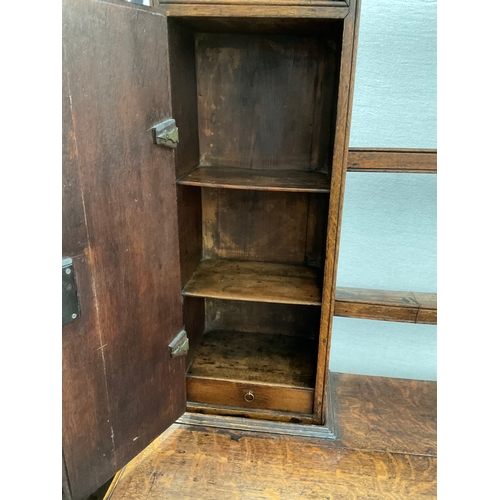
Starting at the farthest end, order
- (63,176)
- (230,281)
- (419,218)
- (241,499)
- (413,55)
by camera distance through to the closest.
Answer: (419,218) < (230,281) < (413,55) < (241,499) < (63,176)

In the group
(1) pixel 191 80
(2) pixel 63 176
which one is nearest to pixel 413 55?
(1) pixel 191 80

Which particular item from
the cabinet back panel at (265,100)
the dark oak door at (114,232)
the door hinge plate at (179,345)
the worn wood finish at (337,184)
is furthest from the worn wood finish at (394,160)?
the door hinge plate at (179,345)

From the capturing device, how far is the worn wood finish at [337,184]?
1121mm

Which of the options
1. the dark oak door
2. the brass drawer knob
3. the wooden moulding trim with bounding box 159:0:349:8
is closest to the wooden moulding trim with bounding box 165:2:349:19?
the wooden moulding trim with bounding box 159:0:349:8

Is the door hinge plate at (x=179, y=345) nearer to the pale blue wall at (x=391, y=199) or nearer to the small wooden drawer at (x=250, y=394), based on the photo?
the small wooden drawer at (x=250, y=394)

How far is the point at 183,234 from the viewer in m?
1.50

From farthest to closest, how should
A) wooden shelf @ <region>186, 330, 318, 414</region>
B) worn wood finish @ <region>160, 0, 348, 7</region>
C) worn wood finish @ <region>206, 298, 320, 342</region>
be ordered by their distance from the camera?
worn wood finish @ <region>206, 298, 320, 342</region>, wooden shelf @ <region>186, 330, 318, 414</region>, worn wood finish @ <region>160, 0, 348, 7</region>

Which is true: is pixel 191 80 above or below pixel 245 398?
above

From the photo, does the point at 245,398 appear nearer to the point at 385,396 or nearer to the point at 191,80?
the point at 385,396

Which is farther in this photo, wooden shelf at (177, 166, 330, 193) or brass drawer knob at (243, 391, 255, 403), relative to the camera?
brass drawer knob at (243, 391, 255, 403)

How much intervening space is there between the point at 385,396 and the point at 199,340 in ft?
2.60

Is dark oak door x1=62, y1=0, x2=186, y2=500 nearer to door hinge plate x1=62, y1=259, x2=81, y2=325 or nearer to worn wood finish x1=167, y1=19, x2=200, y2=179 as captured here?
door hinge plate x1=62, y1=259, x2=81, y2=325

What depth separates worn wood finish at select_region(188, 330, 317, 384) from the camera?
5.26 ft

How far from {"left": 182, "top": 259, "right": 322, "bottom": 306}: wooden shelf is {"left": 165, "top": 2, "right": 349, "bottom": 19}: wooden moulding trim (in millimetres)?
857
